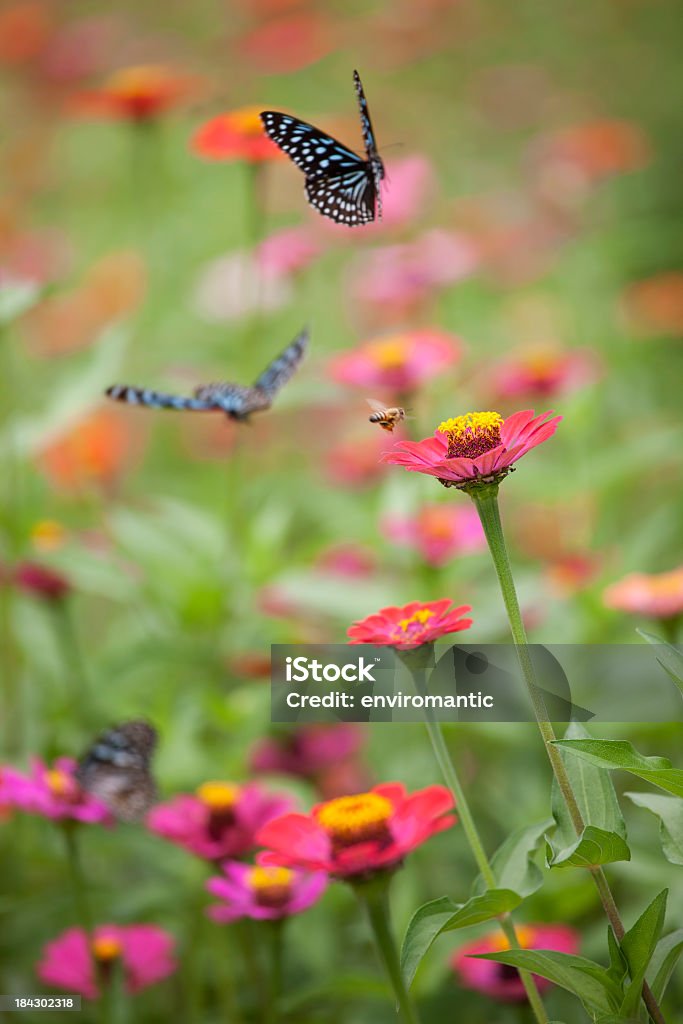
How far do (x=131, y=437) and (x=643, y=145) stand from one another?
65cm

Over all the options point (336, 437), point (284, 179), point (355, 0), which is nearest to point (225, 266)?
point (336, 437)

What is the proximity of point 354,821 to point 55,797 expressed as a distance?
17 centimetres

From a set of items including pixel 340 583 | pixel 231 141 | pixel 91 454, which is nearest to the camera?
pixel 231 141

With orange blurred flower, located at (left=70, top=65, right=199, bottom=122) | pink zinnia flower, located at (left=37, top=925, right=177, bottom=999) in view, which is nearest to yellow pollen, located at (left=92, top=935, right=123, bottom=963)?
pink zinnia flower, located at (left=37, top=925, right=177, bottom=999)

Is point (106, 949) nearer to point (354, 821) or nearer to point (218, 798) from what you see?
point (218, 798)

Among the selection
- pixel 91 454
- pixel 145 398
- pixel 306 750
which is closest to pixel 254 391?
pixel 145 398

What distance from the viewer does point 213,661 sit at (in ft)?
2.08

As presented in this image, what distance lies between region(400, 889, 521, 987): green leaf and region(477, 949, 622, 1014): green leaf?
0.01 metres

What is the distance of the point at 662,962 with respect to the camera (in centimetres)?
32

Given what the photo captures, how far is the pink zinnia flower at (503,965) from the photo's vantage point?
447 millimetres

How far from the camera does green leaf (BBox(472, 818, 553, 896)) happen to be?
33cm

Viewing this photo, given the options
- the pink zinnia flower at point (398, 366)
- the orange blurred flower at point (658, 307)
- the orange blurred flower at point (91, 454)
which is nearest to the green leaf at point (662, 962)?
the pink zinnia flower at point (398, 366)

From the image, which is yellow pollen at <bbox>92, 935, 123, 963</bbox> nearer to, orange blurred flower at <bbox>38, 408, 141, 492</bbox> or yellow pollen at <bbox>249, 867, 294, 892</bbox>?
yellow pollen at <bbox>249, 867, 294, 892</bbox>

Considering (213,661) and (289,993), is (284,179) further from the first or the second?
(289,993)
